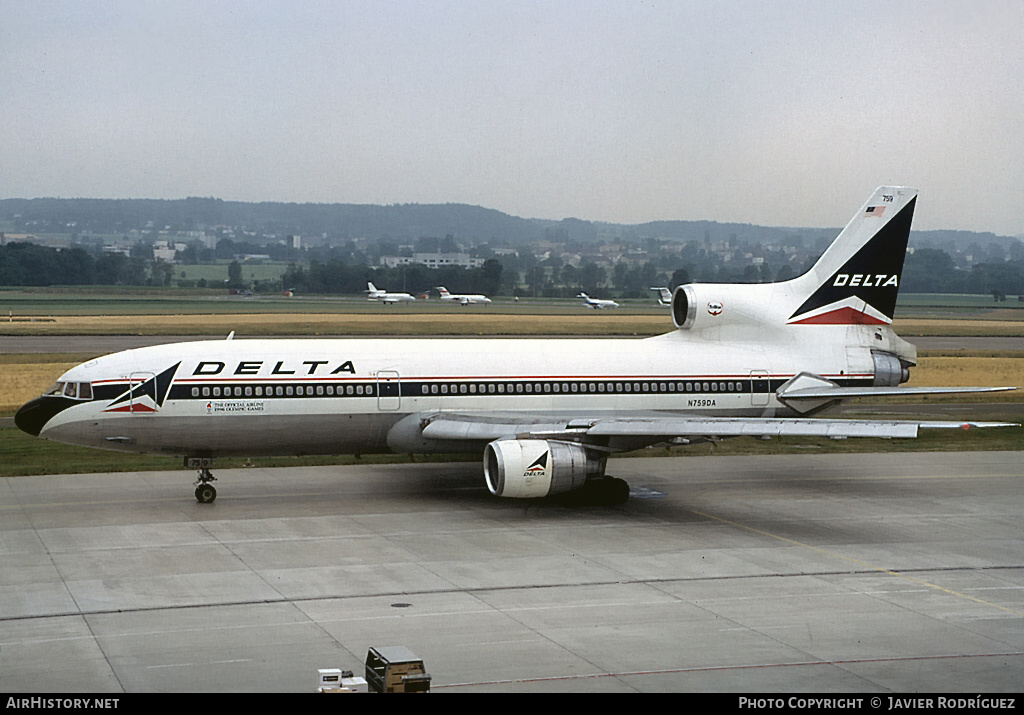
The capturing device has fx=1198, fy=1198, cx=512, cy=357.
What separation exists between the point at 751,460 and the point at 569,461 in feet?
41.0

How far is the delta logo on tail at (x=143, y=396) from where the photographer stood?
95.6ft

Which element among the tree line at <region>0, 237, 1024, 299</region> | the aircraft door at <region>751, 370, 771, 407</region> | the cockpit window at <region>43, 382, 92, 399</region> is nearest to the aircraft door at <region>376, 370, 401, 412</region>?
the cockpit window at <region>43, 382, 92, 399</region>

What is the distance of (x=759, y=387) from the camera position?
3331 centimetres

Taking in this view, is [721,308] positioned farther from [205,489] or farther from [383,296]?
[383,296]

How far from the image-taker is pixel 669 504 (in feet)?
100

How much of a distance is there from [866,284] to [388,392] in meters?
14.6

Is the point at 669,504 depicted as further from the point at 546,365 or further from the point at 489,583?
the point at 489,583

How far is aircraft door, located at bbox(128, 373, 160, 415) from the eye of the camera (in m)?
29.2

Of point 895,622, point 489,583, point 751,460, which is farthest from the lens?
point 751,460

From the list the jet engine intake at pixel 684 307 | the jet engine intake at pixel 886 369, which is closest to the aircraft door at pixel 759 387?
the jet engine intake at pixel 684 307

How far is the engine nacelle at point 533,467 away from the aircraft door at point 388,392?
3.57m

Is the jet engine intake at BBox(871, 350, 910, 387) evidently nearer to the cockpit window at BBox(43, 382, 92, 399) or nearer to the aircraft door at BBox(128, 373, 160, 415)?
the aircraft door at BBox(128, 373, 160, 415)

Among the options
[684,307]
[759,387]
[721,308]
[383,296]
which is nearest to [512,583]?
[759,387]
